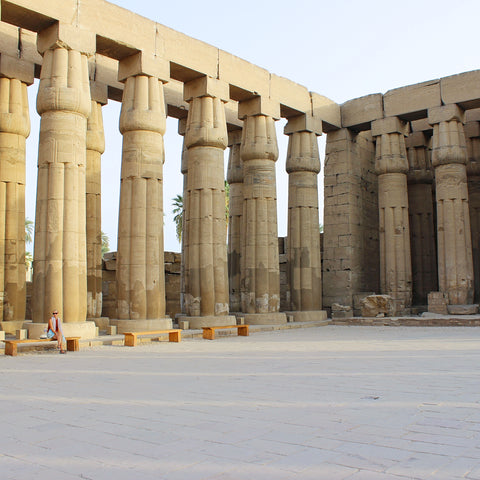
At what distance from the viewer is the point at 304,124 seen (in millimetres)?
21641

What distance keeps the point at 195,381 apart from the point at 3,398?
2381 mm

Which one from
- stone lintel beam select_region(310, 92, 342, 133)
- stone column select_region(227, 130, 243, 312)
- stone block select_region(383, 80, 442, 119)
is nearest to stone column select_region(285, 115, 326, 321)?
stone lintel beam select_region(310, 92, 342, 133)

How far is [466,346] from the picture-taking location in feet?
37.7

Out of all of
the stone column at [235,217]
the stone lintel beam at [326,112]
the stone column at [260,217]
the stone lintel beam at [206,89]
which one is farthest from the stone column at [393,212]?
the stone lintel beam at [206,89]

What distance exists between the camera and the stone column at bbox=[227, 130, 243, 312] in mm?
22719

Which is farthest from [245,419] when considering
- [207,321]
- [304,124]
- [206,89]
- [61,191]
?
[304,124]

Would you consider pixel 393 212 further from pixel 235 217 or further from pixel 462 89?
pixel 235 217

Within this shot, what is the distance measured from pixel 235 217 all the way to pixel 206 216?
5743 mm

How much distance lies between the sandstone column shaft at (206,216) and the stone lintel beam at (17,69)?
202 inches

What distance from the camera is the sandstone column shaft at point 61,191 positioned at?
13.7m

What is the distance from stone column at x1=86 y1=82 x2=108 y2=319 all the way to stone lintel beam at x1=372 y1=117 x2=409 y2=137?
10.9m

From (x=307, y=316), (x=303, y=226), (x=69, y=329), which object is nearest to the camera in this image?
(x=69, y=329)

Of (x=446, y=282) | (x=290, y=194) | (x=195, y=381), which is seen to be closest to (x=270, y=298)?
(x=290, y=194)

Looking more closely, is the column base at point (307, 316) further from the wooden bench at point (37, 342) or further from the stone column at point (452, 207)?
the wooden bench at point (37, 342)
